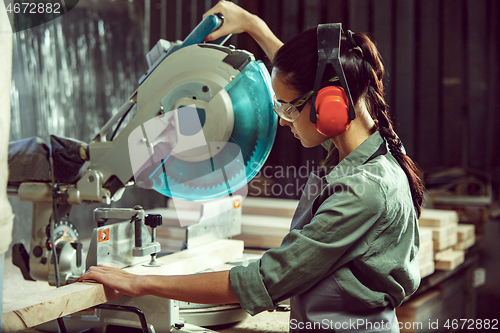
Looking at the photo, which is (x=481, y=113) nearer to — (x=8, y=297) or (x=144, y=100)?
(x=144, y=100)

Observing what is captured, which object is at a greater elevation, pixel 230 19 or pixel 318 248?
pixel 230 19

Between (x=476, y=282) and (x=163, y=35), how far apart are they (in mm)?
2975

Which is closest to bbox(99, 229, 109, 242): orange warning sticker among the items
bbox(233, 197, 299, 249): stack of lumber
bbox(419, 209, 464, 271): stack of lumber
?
bbox(233, 197, 299, 249): stack of lumber

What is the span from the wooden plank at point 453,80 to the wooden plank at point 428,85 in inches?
2.1

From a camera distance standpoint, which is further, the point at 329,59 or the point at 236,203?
the point at 236,203

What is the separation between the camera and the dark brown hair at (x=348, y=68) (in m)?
0.93

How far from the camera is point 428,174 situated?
12.0 ft

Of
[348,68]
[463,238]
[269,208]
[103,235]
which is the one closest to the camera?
[348,68]

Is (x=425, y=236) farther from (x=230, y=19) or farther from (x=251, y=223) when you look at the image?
(x=230, y=19)

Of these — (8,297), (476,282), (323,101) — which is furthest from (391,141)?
(476,282)

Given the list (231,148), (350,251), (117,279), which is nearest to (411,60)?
(231,148)

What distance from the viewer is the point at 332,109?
882mm

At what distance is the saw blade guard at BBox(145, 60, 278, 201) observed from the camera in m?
1.16

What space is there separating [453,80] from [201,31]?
9.80 ft
